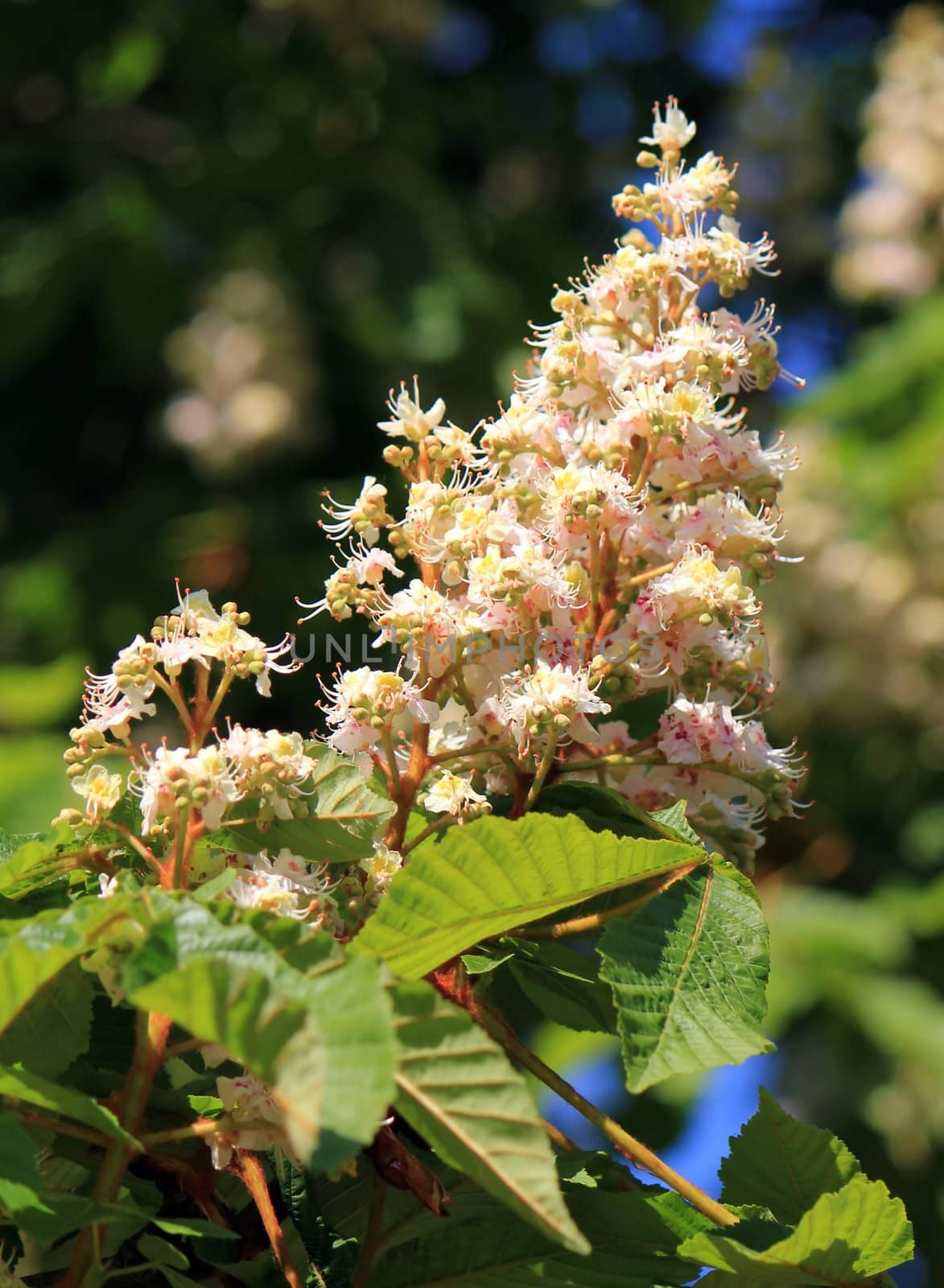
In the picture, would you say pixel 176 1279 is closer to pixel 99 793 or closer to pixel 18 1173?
pixel 18 1173

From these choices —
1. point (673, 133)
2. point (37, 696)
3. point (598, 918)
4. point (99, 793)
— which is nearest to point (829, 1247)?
point (598, 918)

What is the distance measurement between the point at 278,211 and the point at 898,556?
2190mm

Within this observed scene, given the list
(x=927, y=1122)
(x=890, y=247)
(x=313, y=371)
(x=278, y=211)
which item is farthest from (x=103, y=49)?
(x=927, y=1122)

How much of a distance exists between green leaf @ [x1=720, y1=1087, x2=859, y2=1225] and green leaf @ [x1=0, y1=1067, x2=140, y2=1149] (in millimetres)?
354

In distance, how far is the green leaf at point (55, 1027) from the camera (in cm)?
77

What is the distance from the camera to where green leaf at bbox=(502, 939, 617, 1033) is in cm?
89

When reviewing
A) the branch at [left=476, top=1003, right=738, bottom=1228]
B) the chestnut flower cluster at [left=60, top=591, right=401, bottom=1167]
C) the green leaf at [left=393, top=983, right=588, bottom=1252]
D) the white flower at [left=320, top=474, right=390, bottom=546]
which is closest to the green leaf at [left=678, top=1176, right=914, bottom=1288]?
the branch at [left=476, top=1003, right=738, bottom=1228]

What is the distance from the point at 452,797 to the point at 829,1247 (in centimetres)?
31

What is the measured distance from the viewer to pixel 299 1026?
0.61 meters

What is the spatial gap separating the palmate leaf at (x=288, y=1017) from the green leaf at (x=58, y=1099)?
0.29 feet

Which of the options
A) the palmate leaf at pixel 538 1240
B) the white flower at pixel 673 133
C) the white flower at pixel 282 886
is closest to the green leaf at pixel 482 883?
the white flower at pixel 282 886

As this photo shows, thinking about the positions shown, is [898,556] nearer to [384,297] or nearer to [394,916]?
[384,297]

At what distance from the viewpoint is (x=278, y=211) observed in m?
4.69

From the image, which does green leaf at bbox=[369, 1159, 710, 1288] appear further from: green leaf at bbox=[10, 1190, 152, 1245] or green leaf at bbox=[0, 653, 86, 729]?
green leaf at bbox=[0, 653, 86, 729]
